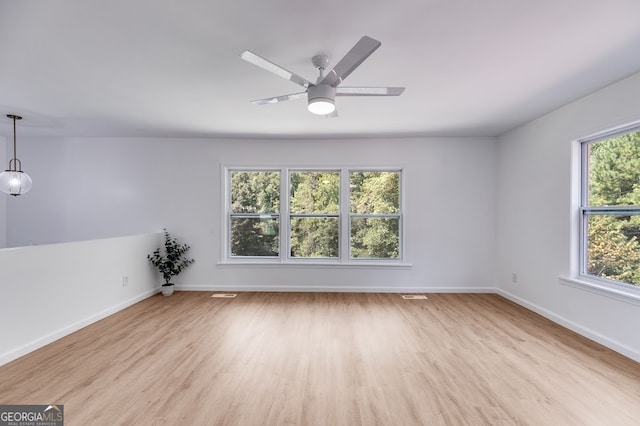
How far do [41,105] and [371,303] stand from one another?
487cm

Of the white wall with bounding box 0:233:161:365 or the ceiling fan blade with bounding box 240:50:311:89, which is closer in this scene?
the ceiling fan blade with bounding box 240:50:311:89

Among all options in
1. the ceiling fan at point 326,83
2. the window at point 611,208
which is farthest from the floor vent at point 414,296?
the ceiling fan at point 326,83

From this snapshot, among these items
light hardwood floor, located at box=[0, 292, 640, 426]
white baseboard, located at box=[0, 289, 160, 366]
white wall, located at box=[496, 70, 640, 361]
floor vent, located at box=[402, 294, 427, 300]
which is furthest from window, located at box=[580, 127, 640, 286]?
white baseboard, located at box=[0, 289, 160, 366]

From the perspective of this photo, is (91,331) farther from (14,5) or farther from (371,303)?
(371,303)

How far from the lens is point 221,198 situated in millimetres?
5156

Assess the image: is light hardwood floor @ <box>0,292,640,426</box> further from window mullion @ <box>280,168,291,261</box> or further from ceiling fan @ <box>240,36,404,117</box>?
ceiling fan @ <box>240,36,404,117</box>

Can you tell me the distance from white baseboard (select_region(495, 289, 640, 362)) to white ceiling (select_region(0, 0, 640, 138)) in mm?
2498

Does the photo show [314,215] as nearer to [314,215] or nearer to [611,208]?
[314,215]

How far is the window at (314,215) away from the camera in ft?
17.0

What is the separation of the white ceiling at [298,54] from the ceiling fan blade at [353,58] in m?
0.25

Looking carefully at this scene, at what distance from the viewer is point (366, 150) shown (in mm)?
5117

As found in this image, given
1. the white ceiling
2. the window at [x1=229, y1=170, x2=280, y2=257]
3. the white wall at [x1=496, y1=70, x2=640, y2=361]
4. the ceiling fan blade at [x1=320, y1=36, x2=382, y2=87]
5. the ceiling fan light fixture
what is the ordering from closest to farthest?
1. the ceiling fan blade at [x1=320, y1=36, x2=382, y2=87]
2. the white ceiling
3. the ceiling fan light fixture
4. the white wall at [x1=496, y1=70, x2=640, y2=361]
5. the window at [x1=229, y1=170, x2=280, y2=257]

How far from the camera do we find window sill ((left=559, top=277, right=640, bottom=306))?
279 cm

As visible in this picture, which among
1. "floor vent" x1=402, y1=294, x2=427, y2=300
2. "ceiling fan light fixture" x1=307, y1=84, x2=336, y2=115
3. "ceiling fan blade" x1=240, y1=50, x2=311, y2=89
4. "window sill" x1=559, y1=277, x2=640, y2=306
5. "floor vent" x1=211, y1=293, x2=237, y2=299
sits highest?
"ceiling fan blade" x1=240, y1=50, x2=311, y2=89
